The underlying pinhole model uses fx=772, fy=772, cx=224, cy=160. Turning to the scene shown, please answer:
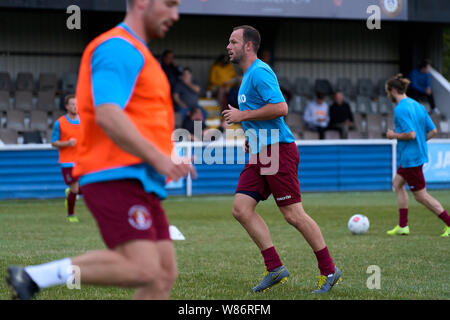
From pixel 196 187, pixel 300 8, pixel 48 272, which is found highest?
pixel 300 8

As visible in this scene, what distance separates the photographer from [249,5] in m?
22.5

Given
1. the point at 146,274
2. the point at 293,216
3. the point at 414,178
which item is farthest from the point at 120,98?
the point at 414,178

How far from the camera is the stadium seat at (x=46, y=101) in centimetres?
2255

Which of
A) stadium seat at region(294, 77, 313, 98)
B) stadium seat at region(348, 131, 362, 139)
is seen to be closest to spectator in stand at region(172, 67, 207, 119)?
stadium seat at region(348, 131, 362, 139)

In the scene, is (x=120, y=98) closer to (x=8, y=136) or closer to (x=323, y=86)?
(x=8, y=136)

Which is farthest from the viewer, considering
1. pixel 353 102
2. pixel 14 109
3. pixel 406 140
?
pixel 353 102

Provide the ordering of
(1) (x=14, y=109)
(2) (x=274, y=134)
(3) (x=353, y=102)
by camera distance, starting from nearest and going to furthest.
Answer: (2) (x=274, y=134) < (1) (x=14, y=109) < (3) (x=353, y=102)

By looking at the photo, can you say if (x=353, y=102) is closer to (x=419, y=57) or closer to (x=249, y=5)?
(x=419, y=57)

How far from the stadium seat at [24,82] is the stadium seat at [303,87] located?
8769 mm

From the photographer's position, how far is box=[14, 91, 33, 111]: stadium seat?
22.5m

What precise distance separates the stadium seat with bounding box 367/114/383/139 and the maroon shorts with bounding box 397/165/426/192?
13.7 meters

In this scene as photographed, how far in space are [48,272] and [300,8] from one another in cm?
1973

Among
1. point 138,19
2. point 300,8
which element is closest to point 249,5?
point 300,8

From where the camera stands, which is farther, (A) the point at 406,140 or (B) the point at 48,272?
(A) the point at 406,140
